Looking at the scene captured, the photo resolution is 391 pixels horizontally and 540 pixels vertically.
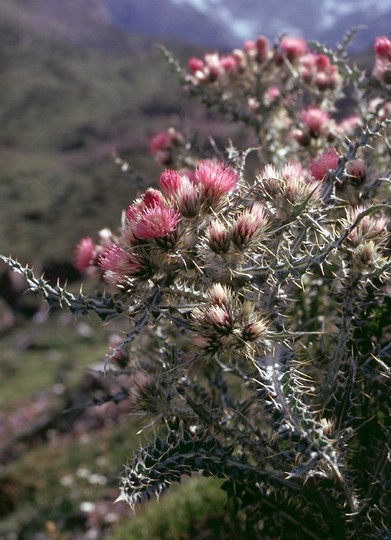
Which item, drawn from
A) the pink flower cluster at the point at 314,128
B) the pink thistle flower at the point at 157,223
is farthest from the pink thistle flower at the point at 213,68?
the pink thistle flower at the point at 157,223

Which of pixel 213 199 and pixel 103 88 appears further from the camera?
pixel 103 88

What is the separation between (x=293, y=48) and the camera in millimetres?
4250

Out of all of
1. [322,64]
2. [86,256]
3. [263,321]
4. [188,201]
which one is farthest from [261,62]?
[263,321]

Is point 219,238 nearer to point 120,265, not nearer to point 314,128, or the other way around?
point 120,265

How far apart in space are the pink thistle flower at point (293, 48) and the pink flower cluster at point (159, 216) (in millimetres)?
2597

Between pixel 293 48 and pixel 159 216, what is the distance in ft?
9.60

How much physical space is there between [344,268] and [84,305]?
0.83 m

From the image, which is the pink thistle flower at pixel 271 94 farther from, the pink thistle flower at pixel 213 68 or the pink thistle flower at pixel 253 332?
the pink thistle flower at pixel 253 332

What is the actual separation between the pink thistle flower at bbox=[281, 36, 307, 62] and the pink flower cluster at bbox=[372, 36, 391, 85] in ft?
3.91

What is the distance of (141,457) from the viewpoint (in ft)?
6.34

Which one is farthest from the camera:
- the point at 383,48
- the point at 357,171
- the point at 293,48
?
the point at 293,48

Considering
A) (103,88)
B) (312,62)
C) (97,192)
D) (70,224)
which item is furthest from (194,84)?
(103,88)

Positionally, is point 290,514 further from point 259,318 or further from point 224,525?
point 224,525

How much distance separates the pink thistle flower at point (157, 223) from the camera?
177cm
